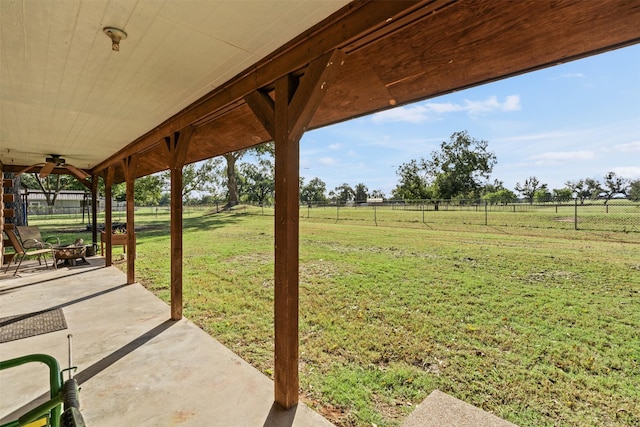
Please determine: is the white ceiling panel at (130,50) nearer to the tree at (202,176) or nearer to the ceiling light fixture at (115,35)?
the ceiling light fixture at (115,35)

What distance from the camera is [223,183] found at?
3127 cm

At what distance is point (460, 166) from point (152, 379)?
3917 cm

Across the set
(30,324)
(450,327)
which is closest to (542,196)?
(450,327)

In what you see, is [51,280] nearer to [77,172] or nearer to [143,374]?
[77,172]

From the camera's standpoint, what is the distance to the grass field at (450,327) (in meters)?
A: 2.15

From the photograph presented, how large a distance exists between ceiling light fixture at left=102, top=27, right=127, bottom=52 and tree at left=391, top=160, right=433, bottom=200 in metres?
36.0

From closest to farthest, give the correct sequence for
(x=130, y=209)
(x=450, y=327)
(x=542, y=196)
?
(x=450, y=327) < (x=130, y=209) < (x=542, y=196)

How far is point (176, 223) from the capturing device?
3.55m

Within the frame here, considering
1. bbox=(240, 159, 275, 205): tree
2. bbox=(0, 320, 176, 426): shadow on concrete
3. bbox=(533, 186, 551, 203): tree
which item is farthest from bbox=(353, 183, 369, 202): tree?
bbox=(0, 320, 176, 426): shadow on concrete

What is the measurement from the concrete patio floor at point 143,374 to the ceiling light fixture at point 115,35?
231 centimetres

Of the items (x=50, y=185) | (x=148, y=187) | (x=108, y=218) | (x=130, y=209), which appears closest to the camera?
(x=130, y=209)

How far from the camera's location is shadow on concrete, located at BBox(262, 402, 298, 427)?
→ 184 centimetres

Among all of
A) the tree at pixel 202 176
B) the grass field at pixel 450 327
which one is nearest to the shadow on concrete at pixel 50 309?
the grass field at pixel 450 327

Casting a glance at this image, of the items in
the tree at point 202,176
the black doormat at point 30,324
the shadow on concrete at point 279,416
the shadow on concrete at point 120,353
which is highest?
the tree at point 202,176
